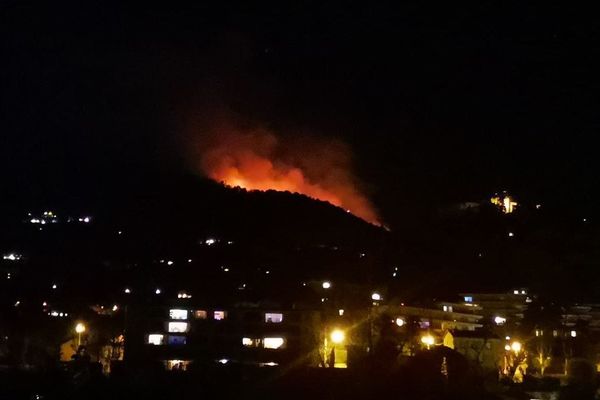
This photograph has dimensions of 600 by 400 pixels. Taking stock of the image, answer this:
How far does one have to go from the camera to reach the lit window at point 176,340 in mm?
29711

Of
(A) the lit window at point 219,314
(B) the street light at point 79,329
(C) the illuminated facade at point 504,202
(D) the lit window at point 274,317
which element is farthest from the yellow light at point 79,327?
(C) the illuminated facade at point 504,202

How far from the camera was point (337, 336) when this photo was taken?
23984 millimetres

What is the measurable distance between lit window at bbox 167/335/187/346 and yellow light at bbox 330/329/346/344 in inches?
311

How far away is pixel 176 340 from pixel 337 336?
975 cm

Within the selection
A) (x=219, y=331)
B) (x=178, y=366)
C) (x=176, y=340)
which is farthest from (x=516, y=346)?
(x=176, y=340)

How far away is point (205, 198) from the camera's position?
8425 cm

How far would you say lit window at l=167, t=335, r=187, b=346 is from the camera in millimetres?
29711

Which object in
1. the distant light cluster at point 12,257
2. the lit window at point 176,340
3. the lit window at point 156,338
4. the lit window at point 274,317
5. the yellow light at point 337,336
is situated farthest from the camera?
the distant light cluster at point 12,257

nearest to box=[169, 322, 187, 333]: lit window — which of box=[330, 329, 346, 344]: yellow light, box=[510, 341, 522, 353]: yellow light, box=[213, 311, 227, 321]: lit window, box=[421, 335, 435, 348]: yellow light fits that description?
box=[213, 311, 227, 321]: lit window

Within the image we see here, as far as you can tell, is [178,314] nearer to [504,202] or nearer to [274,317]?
[274,317]

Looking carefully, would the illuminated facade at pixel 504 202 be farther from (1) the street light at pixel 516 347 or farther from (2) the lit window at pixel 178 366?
(2) the lit window at pixel 178 366

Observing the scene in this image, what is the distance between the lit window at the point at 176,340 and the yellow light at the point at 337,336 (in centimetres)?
790

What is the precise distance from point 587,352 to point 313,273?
67.4 ft

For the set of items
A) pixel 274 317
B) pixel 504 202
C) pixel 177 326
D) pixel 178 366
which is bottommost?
pixel 178 366
